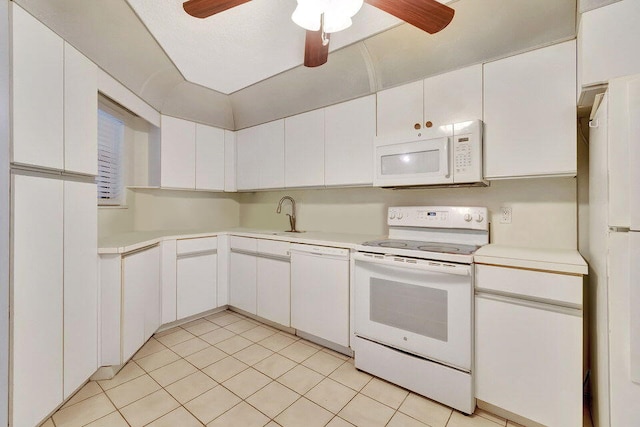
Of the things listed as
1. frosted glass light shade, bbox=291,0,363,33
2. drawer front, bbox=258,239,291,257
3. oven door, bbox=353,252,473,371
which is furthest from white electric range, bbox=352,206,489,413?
frosted glass light shade, bbox=291,0,363,33

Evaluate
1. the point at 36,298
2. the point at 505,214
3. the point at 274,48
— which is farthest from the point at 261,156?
the point at 505,214

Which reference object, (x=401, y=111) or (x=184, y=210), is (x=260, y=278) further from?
(x=401, y=111)

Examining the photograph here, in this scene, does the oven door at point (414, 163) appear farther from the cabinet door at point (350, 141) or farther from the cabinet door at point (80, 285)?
the cabinet door at point (80, 285)

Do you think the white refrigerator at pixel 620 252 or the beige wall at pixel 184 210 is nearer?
the white refrigerator at pixel 620 252

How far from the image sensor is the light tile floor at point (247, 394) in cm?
156

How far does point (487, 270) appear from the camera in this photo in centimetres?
158

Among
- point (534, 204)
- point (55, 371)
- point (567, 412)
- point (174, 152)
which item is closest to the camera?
point (567, 412)

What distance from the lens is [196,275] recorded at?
2.82 m

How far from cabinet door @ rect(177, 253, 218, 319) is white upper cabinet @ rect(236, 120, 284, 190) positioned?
95 centimetres

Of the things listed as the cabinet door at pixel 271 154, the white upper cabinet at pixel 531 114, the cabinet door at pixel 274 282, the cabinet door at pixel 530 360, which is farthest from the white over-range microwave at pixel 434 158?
the cabinet door at pixel 271 154

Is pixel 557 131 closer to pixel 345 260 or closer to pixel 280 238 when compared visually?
pixel 345 260

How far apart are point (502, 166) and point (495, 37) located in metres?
0.80

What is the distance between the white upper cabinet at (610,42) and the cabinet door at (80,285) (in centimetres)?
275

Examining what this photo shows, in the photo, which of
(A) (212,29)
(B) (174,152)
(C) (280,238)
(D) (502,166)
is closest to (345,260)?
(C) (280,238)
